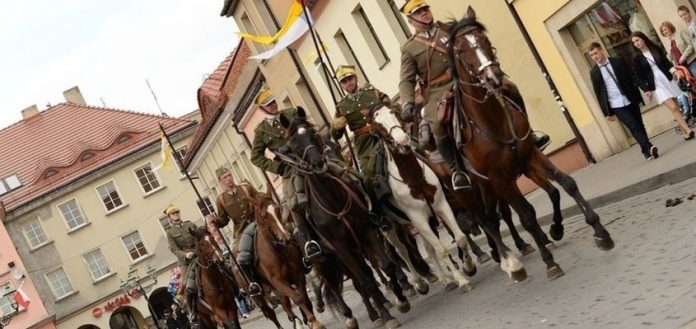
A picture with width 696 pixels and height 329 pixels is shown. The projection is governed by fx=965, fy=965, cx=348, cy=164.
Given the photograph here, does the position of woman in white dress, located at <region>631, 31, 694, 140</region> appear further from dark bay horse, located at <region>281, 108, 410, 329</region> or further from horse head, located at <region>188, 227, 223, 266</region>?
horse head, located at <region>188, 227, 223, 266</region>

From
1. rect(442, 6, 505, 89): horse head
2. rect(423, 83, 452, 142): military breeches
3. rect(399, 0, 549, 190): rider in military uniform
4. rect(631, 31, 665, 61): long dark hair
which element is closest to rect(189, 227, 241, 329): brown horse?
rect(399, 0, 549, 190): rider in military uniform

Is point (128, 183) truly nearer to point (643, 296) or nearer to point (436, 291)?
point (436, 291)

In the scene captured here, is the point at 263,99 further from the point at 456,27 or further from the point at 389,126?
the point at 456,27

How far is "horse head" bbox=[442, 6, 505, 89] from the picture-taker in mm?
8149

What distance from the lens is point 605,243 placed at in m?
8.95

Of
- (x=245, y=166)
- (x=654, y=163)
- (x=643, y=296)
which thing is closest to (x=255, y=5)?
(x=245, y=166)

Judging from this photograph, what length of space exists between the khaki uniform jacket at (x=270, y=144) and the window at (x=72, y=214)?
51777 millimetres

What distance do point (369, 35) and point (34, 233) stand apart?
4065 cm

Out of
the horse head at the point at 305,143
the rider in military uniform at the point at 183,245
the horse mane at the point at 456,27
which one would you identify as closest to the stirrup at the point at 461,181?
the horse mane at the point at 456,27

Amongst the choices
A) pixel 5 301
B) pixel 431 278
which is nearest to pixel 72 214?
pixel 5 301

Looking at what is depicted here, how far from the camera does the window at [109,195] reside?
6244cm

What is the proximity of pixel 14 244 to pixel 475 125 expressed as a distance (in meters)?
55.4

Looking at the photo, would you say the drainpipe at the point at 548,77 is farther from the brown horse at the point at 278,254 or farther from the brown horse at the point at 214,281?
the brown horse at the point at 278,254

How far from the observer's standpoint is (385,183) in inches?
464
